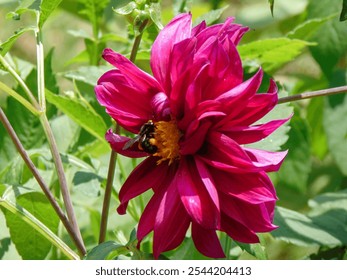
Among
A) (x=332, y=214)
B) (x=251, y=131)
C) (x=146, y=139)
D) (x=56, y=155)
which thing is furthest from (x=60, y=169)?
(x=332, y=214)

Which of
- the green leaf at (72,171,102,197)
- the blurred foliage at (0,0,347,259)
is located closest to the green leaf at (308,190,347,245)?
the blurred foliage at (0,0,347,259)

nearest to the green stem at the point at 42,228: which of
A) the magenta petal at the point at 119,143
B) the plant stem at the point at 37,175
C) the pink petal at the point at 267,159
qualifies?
the plant stem at the point at 37,175

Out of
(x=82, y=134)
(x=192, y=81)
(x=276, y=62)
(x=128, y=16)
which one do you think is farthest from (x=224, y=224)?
(x=82, y=134)

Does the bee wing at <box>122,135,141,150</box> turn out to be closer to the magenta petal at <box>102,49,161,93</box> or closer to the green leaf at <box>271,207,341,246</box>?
the magenta petal at <box>102,49,161,93</box>

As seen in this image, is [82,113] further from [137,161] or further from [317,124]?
[317,124]

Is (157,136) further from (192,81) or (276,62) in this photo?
(276,62)

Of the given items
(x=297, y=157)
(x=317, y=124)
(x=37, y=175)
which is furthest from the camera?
(x=317, y=124)
